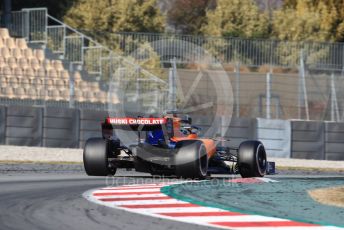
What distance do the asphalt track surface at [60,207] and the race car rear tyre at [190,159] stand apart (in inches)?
24.7

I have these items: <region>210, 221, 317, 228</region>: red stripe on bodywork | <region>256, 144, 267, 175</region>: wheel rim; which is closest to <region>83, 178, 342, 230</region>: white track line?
<region>210, 221, 317, 228</region>: red stripe on bodywork

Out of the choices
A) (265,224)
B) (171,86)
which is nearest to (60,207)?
(265,224)

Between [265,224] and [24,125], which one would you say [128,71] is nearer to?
[24,125]

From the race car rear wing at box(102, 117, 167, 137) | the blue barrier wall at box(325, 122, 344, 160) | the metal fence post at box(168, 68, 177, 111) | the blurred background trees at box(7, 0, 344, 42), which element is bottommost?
the blue barrier wall at box(325, 122, 344, 160)

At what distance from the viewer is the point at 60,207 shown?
11.4m

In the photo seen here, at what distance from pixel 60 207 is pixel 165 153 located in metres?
5.20

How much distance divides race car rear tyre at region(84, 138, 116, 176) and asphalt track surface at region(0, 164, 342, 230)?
0.22 metres

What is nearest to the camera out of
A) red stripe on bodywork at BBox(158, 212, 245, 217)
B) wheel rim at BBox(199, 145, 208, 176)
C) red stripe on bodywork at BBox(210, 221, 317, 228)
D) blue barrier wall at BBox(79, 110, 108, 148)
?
red stripe on bodywork at BBox(210, 221, 317, 228)

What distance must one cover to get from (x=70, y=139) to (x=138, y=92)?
5906 millimetres

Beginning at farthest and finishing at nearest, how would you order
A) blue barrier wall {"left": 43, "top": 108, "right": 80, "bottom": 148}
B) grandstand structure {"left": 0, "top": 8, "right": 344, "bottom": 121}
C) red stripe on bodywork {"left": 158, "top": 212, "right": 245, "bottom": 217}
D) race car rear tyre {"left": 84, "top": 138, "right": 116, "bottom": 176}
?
grandstand structure {"left": 0, "top": 8, "right": 344, "bottom": 121} → blue barrier wall {"left": 43, "top": 108, "right": 80, "bottom": 148} → race car rear tyre {"left": 84, "top": 138, "right": 116, "bottom": 176} → red stripe on bodywork {"left": 158, "top": 212, "right": 245, "bottom": 217}

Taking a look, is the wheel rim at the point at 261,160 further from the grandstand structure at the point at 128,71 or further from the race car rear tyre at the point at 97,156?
the grandstand structure at the point at 128,71

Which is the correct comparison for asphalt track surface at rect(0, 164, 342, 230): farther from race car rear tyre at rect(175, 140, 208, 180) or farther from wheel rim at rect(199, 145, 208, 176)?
wheel rim at rect(199, 145, 208, 176)

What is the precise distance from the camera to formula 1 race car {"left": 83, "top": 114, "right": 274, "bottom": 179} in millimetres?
16094

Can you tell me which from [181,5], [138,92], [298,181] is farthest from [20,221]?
[181,5]
